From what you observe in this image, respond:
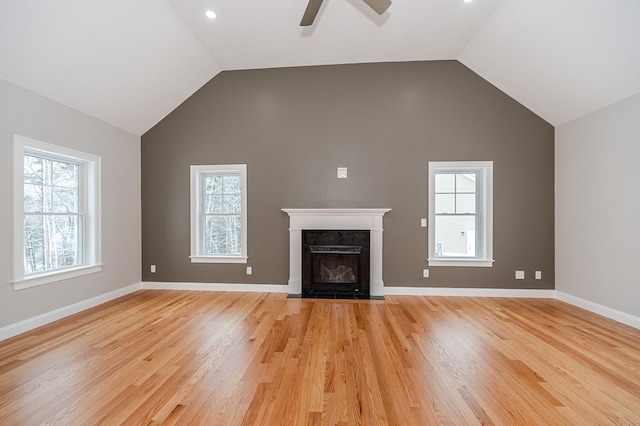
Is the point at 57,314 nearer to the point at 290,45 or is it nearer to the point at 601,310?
the point at 290,45

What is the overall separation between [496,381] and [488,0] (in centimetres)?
383

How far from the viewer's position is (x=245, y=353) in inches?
96.0

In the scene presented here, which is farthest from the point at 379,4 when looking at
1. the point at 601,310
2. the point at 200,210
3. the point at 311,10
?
the point at 601,310

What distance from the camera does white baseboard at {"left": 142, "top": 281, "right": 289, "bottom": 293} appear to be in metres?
4.49

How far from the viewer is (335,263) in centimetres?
431

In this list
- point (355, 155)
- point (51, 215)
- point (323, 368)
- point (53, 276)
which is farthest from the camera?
point (355, 155)

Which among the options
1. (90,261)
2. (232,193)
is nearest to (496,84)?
(232,193)

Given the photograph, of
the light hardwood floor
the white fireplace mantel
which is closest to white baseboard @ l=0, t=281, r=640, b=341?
the light hardwood floor

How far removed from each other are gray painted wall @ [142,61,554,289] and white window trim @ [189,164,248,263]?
0.10m

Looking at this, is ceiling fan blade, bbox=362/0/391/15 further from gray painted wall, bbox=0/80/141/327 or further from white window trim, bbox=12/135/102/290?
white window trim, bbox=12/135/102/290

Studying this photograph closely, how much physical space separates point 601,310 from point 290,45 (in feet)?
17.5

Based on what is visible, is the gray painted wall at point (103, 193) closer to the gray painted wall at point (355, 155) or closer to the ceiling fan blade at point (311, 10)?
the gray painted wall at point (355, 155)

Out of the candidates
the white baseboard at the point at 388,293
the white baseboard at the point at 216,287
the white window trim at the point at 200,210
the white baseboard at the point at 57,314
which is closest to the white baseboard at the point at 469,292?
the white baseboard at the point at 388,293

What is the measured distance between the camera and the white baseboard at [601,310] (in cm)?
306
